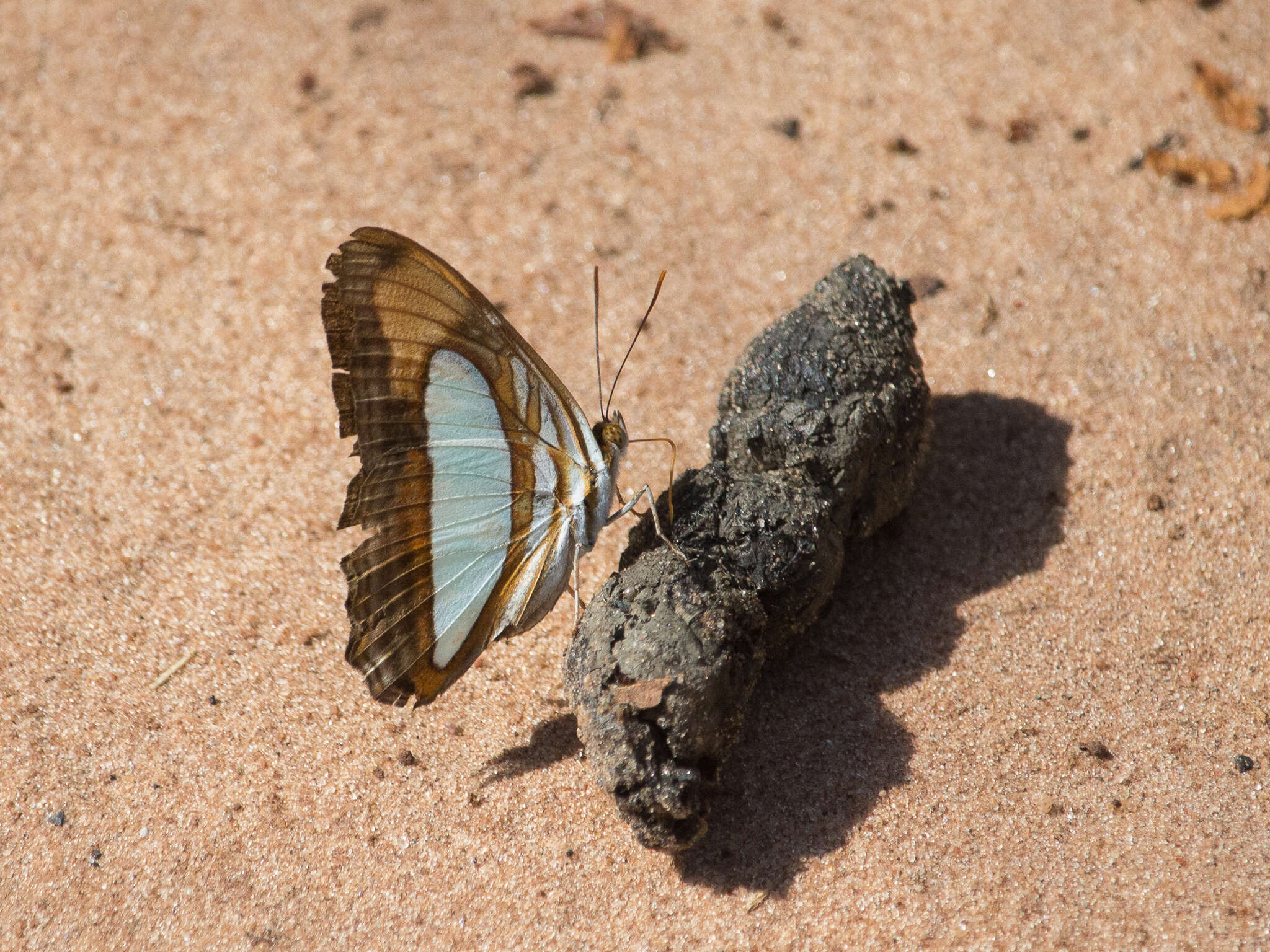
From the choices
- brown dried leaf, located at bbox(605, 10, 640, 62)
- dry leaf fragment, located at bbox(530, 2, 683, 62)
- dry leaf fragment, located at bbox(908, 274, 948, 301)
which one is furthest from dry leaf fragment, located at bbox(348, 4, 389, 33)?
dry leaf fragment, located at bbox(908, 274, 948, 301)

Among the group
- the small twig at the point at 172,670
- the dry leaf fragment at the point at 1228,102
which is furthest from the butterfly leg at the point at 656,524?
the dry leaf fragment at the point at 1228,102

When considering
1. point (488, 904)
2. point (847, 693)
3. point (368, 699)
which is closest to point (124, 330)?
point (368, 699)

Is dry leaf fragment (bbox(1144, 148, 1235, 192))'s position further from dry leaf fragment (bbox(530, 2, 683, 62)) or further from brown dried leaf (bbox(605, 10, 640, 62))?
brown dried leaf (bbox(605, 10, 640, 62))

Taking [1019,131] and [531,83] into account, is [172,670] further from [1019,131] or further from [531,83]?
[1019,131]

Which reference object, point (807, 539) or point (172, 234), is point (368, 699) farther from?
point (172, 234)

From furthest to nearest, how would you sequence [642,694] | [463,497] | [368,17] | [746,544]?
1. [368,17]
2. [463,497]
3. [746,544]
4. [642,694]

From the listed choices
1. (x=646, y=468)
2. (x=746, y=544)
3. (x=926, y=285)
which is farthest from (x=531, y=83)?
(x=746, y=544)
